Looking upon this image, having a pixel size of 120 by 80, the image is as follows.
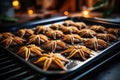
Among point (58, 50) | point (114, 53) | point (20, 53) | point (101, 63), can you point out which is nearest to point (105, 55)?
point (101, 63)

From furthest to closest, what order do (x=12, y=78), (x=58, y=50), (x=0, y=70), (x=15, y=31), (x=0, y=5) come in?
(x=0, y=5)
(x=15, y=31)
(x=58, y=50)
(x=0, y=70)
(x=12, y=78)

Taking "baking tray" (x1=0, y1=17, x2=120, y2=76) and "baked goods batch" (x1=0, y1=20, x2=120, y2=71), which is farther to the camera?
"baked goods batch" (x1=0, y1=20, x2=120, y2=71)

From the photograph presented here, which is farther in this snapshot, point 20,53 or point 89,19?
point 89,19

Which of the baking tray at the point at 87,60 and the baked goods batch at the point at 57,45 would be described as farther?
the baked goods batch at the point at 57,45

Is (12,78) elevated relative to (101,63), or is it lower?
elevated

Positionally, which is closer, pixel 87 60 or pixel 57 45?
pixel 87 60

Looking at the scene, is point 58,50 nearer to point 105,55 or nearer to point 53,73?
point 105,55

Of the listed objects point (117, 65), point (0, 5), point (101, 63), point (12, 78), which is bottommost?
point (117, 65)

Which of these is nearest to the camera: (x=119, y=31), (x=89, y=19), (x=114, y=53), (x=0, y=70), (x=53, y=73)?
(x=53, y=73)
